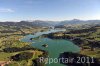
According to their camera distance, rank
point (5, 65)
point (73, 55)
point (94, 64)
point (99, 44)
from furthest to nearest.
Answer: point (99, 44) → point (73, 55) → point (5, 65) → point (94, 64)

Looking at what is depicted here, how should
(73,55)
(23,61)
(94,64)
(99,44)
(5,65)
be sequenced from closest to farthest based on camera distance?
(94,64), (5,65), (23,61), (73,55), (99,44)

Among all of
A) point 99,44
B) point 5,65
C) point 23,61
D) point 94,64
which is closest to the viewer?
point 94,64

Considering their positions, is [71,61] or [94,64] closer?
[94,64]

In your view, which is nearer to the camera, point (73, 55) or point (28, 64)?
point (28, 64)

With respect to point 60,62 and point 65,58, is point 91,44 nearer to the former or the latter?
point 65,58

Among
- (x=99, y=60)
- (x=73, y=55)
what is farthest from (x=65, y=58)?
(x=99, y=60)

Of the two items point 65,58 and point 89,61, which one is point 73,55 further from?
point 89,61

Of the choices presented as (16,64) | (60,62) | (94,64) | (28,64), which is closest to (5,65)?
(16,64)
